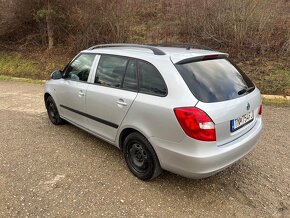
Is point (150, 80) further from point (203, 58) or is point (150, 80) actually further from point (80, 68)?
point (80, 68)

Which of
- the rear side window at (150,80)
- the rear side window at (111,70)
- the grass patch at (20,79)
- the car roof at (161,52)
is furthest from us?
the grass patch at (20,79)

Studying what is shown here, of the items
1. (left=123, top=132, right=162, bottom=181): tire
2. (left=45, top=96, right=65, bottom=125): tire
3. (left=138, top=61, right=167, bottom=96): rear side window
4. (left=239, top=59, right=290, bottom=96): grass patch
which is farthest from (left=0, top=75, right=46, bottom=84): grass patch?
(left=138, top=61, right=167, bottom=96): rear side window

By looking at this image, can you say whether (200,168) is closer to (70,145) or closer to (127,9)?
(70,145)

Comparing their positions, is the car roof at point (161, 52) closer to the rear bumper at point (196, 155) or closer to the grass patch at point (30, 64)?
the rear bumper at point (196, 155)

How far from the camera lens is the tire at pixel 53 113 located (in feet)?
17.5

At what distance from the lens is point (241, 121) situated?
10.3 ft

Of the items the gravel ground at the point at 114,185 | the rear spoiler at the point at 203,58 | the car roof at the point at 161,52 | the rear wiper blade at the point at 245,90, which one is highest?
the car roof at the point at 161,52

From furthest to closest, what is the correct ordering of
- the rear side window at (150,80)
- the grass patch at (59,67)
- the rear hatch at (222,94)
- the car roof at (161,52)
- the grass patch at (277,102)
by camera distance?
1. the grass patch at (59,67)
2. the grass patch at (277,102)
3. the car roof at (161,52)
4. the rear side window at (150,80)
5. the rear hatch at (222,94)

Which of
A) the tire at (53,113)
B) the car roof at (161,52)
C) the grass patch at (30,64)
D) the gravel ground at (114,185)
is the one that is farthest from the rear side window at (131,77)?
the grass patch at (30,64)

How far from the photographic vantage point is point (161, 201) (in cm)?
313

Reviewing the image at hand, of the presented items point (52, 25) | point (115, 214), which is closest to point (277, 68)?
point (115, 214)

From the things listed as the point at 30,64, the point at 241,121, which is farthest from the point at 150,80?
the point at 30,64

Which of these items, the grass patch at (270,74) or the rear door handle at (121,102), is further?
the grass patch at (270,74)

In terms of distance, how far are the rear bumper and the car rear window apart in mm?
490
